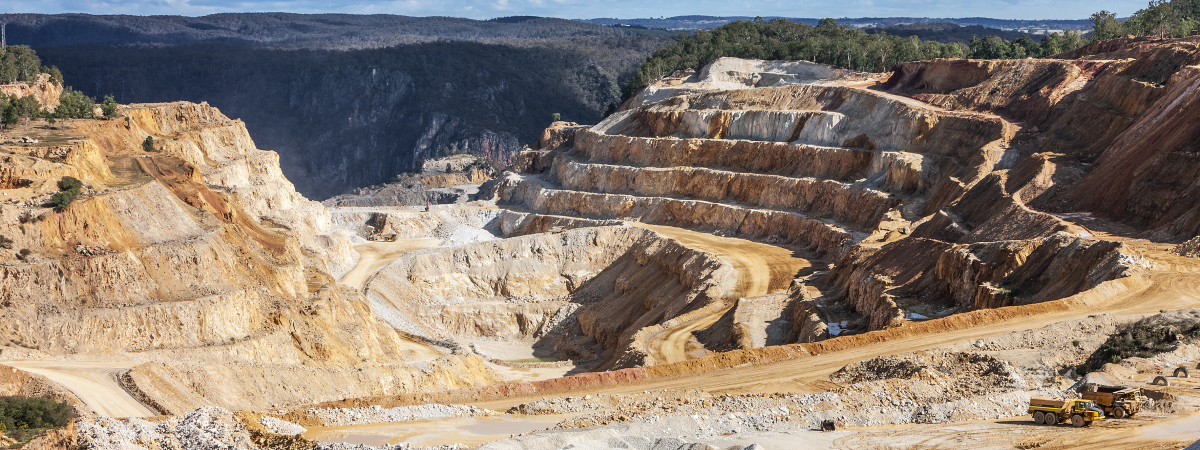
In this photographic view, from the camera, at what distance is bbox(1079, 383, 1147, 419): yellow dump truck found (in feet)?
92.3

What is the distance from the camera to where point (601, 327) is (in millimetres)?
72688

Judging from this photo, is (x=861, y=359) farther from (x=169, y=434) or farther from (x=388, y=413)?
(x=169, y=434)

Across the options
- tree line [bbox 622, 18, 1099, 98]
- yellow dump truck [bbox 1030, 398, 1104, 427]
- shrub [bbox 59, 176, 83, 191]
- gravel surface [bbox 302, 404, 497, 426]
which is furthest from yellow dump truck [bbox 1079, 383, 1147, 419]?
tree line [bbox 622, 18, 1099, 98]

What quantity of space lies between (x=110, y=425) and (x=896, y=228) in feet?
160

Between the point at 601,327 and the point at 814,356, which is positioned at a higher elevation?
the point at 814,356

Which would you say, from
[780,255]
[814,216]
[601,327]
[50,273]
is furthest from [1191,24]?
[50,273]

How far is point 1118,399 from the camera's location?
2831 centimetres

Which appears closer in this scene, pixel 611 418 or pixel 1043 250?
pixel 611 418

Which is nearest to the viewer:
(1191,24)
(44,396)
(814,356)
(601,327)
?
(44,396)

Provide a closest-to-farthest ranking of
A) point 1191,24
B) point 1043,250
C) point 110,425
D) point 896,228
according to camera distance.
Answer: point 110,425
point 1043,250
point 896,228
point 1191,24

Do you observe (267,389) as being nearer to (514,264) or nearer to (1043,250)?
(1043,250)

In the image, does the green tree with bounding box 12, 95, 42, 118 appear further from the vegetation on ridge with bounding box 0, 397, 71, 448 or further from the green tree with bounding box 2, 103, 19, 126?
the vegetation on ridge with bounding box 0, 397, 71, 448

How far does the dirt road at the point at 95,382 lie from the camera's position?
3541cm

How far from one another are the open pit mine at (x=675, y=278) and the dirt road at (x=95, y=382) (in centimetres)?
16
